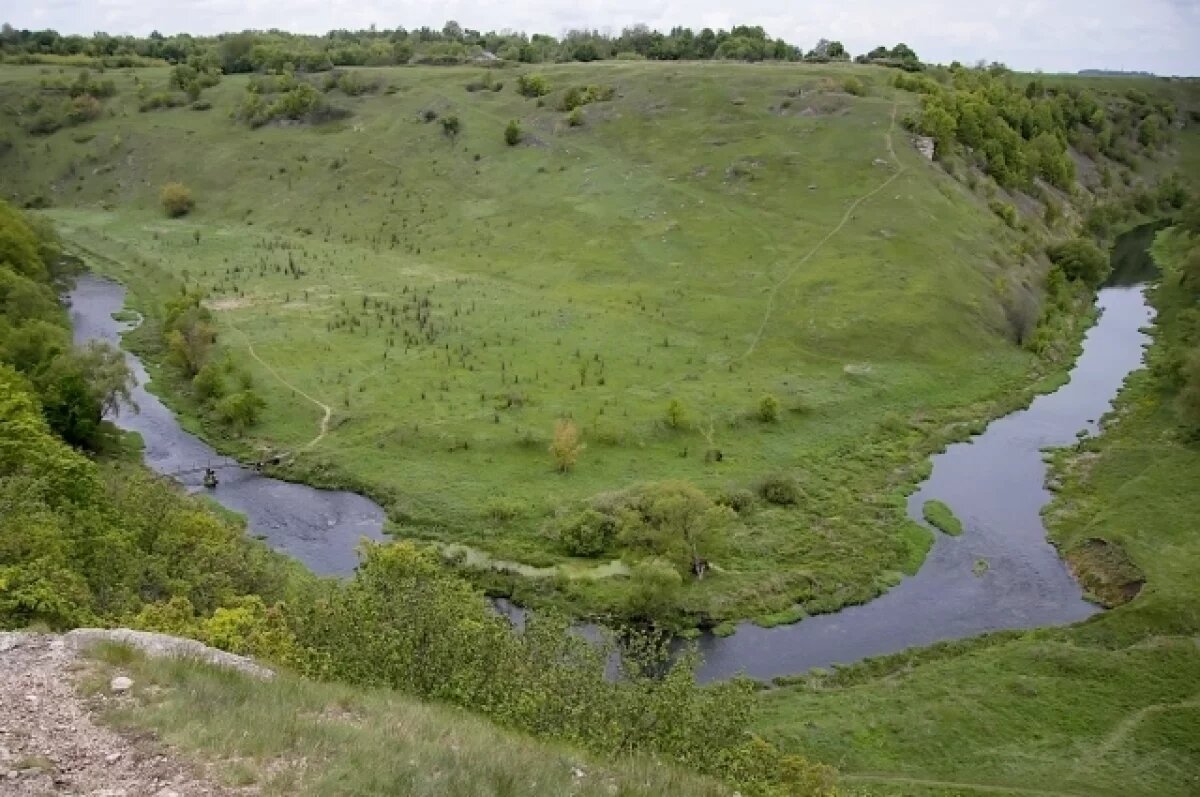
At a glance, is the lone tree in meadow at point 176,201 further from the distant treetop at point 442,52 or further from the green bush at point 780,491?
the green bush at point 780,491

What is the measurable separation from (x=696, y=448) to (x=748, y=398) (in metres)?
8.81

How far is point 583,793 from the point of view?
1903 cm

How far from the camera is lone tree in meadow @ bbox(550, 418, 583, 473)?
60844mm

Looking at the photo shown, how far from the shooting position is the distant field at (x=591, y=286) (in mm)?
60625

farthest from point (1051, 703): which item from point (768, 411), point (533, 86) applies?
point (533, 86)

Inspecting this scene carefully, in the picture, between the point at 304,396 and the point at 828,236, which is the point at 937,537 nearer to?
the point at 304,396

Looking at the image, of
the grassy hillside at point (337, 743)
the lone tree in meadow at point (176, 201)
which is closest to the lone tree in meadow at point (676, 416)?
the grassy hillside at point (337, 743)

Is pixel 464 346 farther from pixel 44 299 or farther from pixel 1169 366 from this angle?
pixel 1169 366

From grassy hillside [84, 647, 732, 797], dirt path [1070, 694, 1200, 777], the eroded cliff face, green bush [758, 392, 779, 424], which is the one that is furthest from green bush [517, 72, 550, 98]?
the eroded cliff face

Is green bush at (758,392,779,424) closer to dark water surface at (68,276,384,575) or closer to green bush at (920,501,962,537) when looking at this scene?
green bush at (920,501,962,537)

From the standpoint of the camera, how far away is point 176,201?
413ft

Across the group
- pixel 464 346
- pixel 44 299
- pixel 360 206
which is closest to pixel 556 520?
pixel 464 346

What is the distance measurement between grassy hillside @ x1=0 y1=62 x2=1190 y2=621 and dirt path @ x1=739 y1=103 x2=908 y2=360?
49 centimetres

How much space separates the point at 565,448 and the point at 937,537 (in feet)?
77.4
